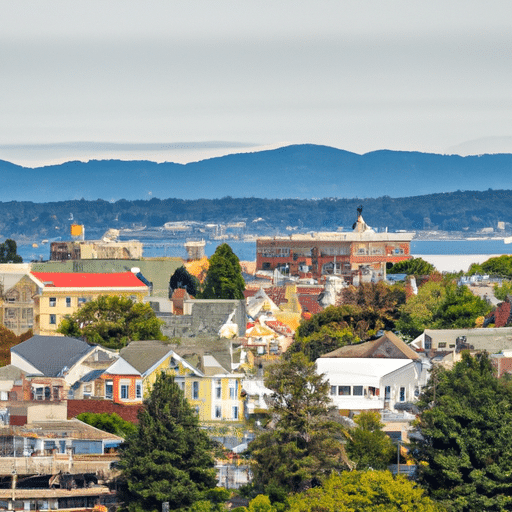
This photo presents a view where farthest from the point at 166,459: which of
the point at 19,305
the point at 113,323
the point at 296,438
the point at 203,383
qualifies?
the point at 19,305

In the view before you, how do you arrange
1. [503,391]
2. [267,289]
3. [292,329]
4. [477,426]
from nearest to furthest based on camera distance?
1. [477,426]
2. [503,391]
3. [292,329]
4. [267,289]

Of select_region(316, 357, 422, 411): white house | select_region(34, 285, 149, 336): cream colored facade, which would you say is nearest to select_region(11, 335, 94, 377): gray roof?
select_region(316, 357, 422, 411): white house

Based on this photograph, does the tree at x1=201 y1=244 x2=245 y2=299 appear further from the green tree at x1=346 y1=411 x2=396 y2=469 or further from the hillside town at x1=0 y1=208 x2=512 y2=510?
the green tree at x1=346 y1=411 x2=396 y2=469

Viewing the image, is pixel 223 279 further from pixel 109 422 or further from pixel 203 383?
pixel 109 422

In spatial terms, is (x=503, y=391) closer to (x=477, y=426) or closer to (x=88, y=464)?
(x=477, y=426)

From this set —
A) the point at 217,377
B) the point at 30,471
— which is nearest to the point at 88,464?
the point at 30,471

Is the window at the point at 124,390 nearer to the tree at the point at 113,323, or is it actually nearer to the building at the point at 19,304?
the tree at the point at 113,323

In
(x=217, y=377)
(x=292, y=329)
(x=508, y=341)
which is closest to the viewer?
(x=217, y=377)
